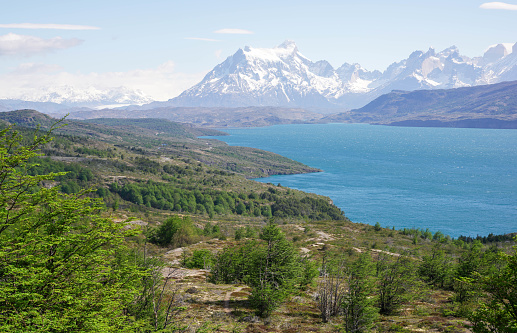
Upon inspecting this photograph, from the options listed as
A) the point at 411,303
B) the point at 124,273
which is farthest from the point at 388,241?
the point at 124,273

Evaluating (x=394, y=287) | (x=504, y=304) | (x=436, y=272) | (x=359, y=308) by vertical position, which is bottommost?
(x=436, y=272)

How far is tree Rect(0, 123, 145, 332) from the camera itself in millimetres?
11797

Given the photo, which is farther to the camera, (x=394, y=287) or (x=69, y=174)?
(x=69, y=174)

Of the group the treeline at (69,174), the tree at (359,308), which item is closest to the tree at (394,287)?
the tree at (359,308)

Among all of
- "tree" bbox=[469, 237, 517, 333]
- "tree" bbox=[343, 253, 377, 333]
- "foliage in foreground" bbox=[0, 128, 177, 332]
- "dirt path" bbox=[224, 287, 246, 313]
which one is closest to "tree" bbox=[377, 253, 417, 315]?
"tree" bbox=[343, 253, 377, 333]

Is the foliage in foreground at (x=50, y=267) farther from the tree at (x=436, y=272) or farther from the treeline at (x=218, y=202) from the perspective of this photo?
the treeline at (x=218, y=202)

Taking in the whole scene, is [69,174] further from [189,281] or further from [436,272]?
[436,272]

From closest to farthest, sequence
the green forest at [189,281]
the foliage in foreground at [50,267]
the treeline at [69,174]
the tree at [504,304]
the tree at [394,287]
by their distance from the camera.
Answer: the foliage in foreground at [50,267] → the green forest at [189,281] → the tree at [504,304] → the tree at [394,287] → the treeline at [69,174]

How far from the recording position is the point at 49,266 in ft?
43.0

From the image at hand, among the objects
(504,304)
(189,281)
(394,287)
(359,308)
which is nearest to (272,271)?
(359,308)

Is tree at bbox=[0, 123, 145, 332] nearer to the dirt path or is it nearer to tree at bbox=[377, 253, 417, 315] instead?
the dirt path

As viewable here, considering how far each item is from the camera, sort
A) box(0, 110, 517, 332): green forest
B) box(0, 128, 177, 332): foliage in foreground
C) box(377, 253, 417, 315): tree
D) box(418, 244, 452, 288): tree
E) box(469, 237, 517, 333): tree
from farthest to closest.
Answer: box(418, 244, 452, 288): tree, box(377, 253, 417, 315): tree, box(469, 237, 517, 333): tree, box(0, 110, 517, 332): green forest, box(0, 128, 177, 332): foliage in foreground

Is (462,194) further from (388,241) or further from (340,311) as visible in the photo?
(340,311)

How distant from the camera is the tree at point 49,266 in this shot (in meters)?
11.8
